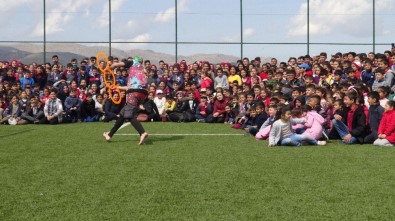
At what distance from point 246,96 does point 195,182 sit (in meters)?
10.3

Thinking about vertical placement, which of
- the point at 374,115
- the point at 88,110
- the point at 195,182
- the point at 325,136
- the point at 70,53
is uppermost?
the point at 70,53

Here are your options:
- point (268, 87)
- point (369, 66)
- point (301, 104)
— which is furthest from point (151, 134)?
point (369, 66)

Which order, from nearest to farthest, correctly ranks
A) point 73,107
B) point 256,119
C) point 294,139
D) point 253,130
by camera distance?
point 294,139, point 253,130, point 256,119, point 73,107

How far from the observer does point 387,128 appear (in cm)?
1108

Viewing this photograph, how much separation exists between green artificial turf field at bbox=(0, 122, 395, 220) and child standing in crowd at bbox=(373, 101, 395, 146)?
12.8 inches

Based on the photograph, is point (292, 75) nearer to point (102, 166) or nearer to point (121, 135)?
point (121, 135)

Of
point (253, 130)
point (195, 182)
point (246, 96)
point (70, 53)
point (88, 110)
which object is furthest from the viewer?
point (70, 53)

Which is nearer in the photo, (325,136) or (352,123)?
(352,123)

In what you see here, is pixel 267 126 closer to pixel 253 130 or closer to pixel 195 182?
pixel 253 130

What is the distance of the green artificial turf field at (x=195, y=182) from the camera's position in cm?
540

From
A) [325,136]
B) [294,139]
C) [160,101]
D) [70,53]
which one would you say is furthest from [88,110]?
[294,139]

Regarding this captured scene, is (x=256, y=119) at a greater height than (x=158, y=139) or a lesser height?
greater

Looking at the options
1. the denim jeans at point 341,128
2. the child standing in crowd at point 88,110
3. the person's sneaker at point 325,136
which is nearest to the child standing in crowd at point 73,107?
the child standing in crowd at point 88,110

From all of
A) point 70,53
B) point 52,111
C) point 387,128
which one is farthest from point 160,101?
point 387,128
